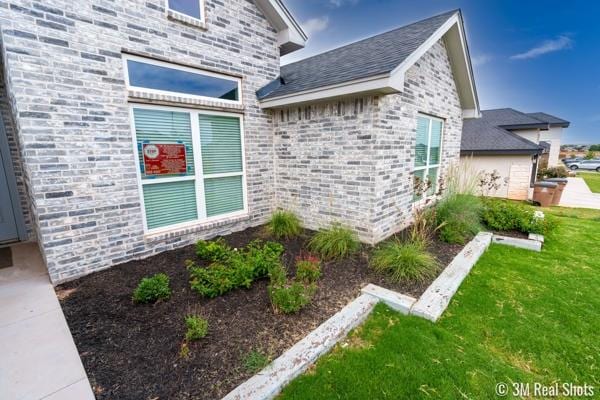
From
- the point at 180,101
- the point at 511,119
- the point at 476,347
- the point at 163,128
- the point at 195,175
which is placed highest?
the point at 511,119

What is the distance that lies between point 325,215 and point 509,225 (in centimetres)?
456

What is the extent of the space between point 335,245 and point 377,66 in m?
3.10

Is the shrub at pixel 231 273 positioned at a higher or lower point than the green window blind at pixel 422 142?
lower

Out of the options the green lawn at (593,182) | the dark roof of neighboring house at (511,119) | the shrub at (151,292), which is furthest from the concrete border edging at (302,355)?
the green lawn at (593,182)

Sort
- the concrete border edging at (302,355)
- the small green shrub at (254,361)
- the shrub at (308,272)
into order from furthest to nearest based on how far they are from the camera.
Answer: the shrub at (308,272) < the small green shrub at (254,361) < the concrete border edging at (302,355)

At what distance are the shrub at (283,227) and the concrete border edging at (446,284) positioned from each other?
278 cm

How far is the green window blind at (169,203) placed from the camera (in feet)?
13.8

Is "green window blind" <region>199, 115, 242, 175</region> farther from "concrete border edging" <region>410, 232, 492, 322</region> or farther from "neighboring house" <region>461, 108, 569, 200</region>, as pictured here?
"neighboring house" <region>461, 108, 569, 200</region>

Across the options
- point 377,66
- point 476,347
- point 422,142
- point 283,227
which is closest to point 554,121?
point 422,142

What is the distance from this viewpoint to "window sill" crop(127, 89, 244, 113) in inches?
149

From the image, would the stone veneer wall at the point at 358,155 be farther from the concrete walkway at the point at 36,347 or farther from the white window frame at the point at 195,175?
the concrete walkway at the point at 36,347

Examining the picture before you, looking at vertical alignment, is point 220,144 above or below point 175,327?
above

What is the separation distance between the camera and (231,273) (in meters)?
3.28

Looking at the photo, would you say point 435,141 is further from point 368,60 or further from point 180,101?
point 180,101
